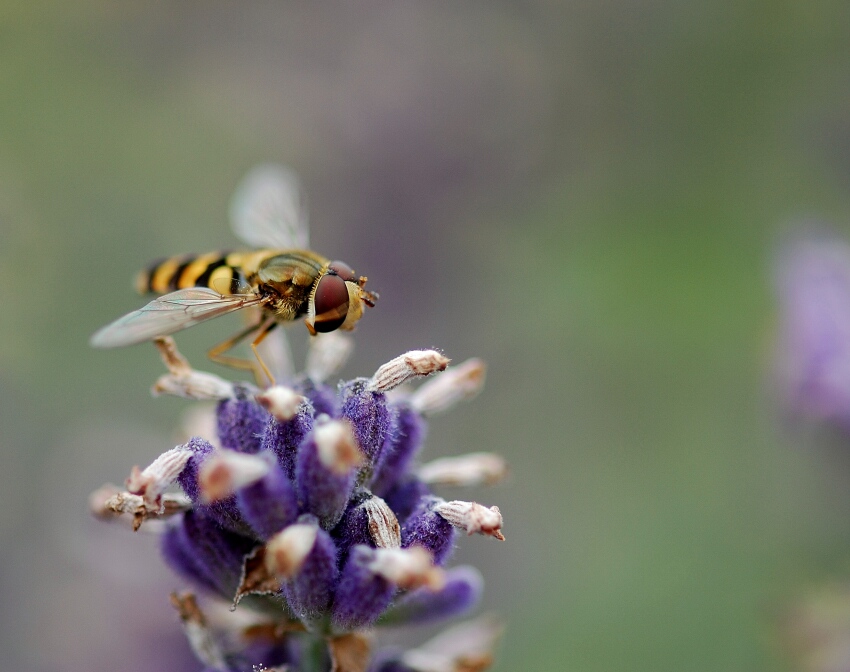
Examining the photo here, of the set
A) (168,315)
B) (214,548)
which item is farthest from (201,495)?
(168,315)

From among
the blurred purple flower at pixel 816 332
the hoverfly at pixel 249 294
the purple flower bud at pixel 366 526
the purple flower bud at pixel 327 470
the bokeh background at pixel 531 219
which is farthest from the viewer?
the bokeh background at pixel 531 219

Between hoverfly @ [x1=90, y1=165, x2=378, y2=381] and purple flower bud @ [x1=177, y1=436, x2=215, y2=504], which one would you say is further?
hoverfly @ [x1=90, y1=165, x2=378, y2=381]

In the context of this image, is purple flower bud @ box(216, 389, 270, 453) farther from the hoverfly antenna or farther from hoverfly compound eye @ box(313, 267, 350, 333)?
the hoverfly antenna

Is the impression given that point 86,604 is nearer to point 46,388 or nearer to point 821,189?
point 46,388

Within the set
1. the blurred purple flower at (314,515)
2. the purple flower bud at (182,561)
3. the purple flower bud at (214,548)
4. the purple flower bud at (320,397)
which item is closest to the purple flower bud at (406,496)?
the blurred purple flower at (314,515)

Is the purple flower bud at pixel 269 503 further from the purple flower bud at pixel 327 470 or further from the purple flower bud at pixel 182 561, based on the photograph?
the purple flower bud at pixel 182 561

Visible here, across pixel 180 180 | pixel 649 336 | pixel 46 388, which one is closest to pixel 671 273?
pixel 649 336

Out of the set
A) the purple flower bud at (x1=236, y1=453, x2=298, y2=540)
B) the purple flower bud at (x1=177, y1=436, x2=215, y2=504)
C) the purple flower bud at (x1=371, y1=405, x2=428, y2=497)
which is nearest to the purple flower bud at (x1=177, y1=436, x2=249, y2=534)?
the purple flower bud at (x1=177, y1=436, x2=215, y2=504)
